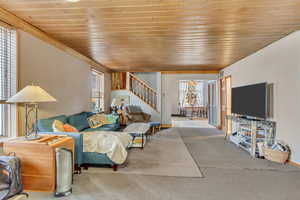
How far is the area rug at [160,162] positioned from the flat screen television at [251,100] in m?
1.79

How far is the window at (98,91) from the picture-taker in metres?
6.35

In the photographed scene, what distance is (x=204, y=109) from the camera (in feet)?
38.9

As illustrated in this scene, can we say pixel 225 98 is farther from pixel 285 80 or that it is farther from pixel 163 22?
pixel 163 22

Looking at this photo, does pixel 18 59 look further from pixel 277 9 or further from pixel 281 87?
pixel 281 87

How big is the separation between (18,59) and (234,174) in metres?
3.96

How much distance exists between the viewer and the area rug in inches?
115

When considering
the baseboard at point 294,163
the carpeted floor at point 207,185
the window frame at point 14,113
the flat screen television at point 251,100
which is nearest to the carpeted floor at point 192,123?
the flat screen television at point 251,100

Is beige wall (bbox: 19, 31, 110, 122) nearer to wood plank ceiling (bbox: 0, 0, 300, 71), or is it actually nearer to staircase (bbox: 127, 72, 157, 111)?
wood plank ceiling (bbox: 0, 0, 300, 71)

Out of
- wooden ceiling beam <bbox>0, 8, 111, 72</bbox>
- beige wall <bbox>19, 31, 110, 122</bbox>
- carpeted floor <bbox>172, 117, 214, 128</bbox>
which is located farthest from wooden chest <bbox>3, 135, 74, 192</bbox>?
carpeted floor <bbox>172, 117, 214, 128</bbox>

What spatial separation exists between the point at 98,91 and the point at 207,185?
5.19m

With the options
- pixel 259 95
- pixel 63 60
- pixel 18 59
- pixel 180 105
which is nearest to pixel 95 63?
pixel 63 60

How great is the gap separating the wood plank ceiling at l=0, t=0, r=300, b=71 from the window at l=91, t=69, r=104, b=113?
2172 mm

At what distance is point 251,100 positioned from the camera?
164 inches

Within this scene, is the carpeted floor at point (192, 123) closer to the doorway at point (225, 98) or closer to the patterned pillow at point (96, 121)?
the doorway at point (225, 98)
